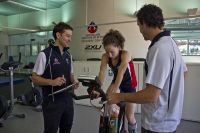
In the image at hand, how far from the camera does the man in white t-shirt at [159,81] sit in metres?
1.26

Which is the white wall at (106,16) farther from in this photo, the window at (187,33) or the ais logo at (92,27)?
the window at (187,33)

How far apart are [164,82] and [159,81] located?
0.13ft

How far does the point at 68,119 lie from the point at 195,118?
3246 millimetres

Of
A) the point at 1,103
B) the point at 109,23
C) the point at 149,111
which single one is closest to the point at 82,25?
the point at 109,23

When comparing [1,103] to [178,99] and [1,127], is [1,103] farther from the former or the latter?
[178,99]

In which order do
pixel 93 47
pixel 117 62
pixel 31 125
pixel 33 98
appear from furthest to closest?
pixel 93 47 → pixel 33 98 → pixel 31 125 → pixel 117 62

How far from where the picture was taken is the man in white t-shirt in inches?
49.6

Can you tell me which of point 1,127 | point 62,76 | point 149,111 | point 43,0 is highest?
point 43,0

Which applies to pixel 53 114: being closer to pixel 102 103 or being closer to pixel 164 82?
pixel 102 103

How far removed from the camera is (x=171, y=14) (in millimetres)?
5902

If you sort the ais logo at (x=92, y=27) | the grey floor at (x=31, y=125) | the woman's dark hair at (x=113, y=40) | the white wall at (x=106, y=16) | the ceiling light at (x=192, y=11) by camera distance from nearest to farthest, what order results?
the woman's dark hair at (x=113, y=40) < the grey floor at (x=31, y=125) < the ceiling light at (x=192, y=11) < the white wall at (x=106, y=16) < the ais logo at (x=92, y=27)

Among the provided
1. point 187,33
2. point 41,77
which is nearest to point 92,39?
point 187,33

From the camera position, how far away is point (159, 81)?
A: 1.24 m

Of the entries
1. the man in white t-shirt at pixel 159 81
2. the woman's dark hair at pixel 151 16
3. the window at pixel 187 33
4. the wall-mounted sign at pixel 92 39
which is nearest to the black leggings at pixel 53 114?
the man in white t-shirt at pixel 159 81
